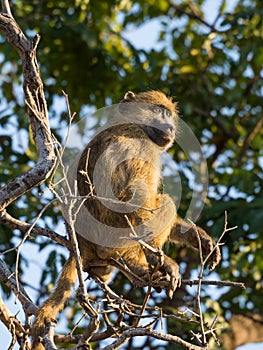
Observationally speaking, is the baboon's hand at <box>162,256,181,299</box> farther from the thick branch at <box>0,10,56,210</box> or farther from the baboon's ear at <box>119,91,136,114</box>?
the baboon's ear at <box>119,91,136,114</box>

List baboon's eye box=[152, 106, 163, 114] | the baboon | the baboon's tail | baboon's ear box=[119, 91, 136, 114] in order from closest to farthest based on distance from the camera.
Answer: the baboon's tail
the baboon
baboon's ear box=[119, 91, 136, 114]
baboon's eye box=[152, 106, 163, 114]

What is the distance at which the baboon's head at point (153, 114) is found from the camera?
7250mm

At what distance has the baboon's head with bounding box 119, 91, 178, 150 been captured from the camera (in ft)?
23.8

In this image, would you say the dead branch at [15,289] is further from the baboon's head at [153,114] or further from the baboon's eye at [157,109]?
the baboon's eye at [157,109]

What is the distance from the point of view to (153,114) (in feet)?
25.0

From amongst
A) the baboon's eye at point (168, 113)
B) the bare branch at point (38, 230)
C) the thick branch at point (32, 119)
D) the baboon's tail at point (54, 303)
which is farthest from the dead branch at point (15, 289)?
the baboon's eye at point (168, 113)

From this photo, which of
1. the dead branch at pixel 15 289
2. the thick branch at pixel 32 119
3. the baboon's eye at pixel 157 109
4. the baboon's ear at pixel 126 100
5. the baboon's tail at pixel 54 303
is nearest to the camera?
the thick branch at pixel 32 119

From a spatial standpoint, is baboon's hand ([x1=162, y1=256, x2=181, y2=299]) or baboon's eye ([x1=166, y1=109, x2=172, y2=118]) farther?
baboon's eye ([x1=166, y1=109, x2=172, y2=118])

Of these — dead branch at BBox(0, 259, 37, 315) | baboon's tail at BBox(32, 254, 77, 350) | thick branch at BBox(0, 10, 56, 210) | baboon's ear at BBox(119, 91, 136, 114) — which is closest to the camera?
thick branch at BBox(0, 10, 56, 210)

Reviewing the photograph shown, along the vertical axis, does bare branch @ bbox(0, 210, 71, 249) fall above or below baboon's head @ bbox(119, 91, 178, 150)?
below

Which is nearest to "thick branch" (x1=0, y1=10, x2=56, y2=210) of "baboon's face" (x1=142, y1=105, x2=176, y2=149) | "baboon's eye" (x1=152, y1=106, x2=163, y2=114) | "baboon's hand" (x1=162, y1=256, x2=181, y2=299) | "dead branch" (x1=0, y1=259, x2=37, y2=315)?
"dead branch" (x1=0, y1=259, x2=37, y2=315)

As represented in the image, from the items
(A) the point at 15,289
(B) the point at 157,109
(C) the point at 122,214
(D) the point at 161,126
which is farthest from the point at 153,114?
(A) the point at 15,289

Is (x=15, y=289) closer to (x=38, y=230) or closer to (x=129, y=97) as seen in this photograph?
(x=38, y=230)

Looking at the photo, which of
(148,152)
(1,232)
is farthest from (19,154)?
(148,152)
